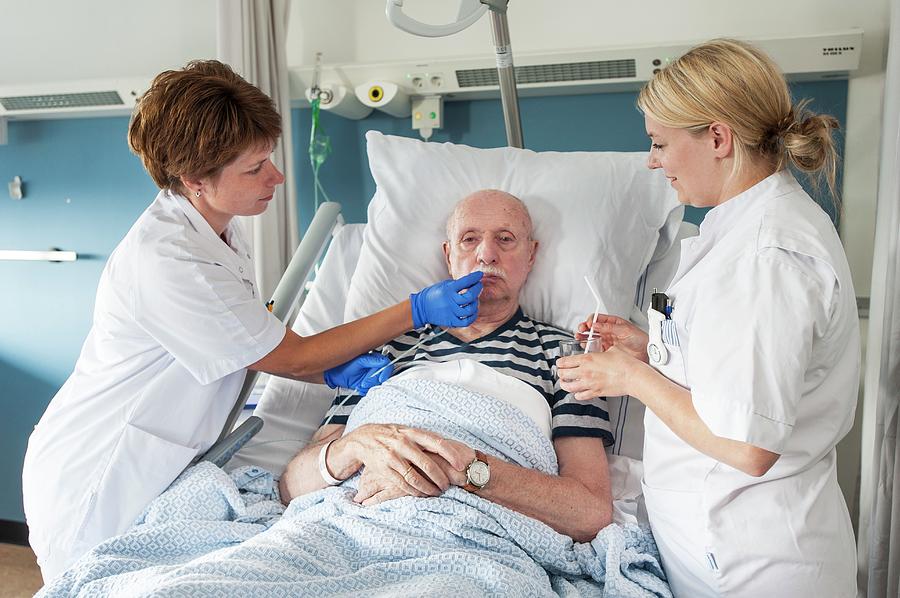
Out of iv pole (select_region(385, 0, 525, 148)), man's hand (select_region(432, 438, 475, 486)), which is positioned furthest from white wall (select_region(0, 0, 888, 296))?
man's hand (select_region(432, 438, 475, 486))

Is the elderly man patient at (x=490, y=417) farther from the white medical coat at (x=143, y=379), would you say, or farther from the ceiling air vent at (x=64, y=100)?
the ceiling air vent at (x=64, y=100)

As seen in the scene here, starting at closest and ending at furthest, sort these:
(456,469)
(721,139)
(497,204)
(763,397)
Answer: (763,397), (721,139), (456,469), (497,204)

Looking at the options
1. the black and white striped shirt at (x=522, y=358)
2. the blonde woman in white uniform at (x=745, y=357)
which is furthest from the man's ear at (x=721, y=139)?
the black and white striped shirt at (x=522, y=358)

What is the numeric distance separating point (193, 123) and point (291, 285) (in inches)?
22.4

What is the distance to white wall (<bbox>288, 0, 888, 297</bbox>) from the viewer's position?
7.86ft

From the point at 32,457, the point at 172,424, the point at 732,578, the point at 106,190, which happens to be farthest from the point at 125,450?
the point at 106,190

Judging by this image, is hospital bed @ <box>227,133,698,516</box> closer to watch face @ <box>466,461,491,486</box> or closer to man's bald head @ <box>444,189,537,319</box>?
man's bald head @ <box>444,189,537,319</box>

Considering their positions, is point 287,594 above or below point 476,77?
below

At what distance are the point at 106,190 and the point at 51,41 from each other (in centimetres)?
62

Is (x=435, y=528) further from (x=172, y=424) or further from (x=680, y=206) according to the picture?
(x=680, y=206)

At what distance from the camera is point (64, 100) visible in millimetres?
3129

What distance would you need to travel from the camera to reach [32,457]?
1.71m

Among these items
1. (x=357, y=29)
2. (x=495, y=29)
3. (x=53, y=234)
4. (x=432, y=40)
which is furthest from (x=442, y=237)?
(x=53, y=234)

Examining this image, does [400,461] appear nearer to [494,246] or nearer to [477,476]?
[477,476]
